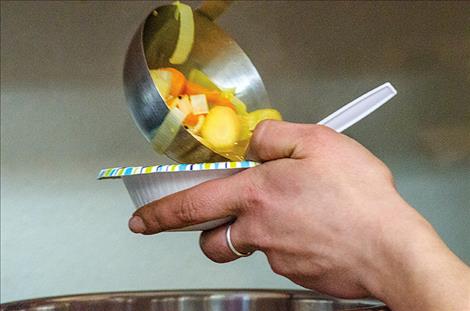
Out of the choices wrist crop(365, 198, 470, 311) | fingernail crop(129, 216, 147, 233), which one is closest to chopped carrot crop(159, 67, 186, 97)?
fingernail crop(129, 216, 147, 233)

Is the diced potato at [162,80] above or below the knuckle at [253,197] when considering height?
above

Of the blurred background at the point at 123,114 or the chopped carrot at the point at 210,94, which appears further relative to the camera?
the blurred background at the point at 123,114

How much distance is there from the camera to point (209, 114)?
1.91 ft

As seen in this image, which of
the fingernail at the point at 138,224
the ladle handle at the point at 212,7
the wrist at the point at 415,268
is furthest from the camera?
the ladle handle at the point at 212,7

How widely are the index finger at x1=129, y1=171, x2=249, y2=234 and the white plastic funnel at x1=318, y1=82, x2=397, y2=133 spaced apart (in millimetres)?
78

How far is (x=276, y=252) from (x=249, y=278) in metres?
0.43

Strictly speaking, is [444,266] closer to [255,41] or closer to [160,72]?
[160,72]

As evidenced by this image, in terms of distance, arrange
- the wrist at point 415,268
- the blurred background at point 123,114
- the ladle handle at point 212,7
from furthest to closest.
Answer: the blurred background at point 123,114
the ladle handle at point 212,7
the wrist at point 415,268

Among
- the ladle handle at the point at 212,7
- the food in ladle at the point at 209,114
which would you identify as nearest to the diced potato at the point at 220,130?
the food in ladle at the point at 209,114

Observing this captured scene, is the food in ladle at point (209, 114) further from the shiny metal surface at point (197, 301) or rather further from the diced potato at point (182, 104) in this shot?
the shiny metal surface at point (197, 301)

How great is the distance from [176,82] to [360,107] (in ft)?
0.47

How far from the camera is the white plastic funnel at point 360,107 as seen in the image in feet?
1.70

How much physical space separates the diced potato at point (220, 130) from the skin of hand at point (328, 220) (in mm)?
59

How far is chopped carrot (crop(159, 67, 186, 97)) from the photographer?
23.4 inches
